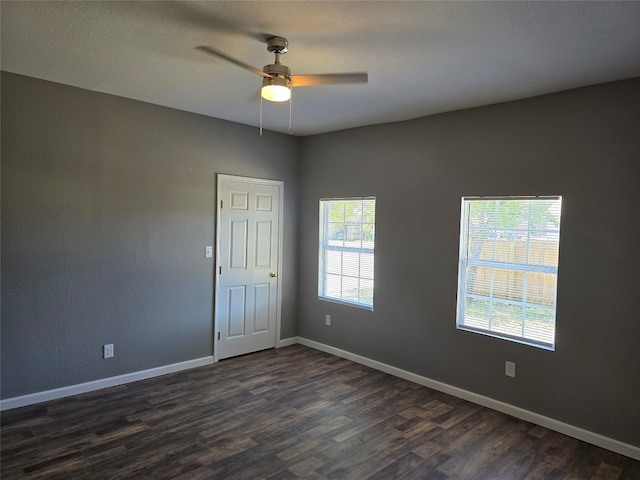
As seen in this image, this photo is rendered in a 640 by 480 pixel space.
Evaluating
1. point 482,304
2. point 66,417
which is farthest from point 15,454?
point 482,304

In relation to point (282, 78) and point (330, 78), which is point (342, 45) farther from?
point (282, 78)

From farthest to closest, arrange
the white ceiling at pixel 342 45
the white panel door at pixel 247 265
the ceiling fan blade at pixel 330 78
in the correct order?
the white panel door at pixel 247 265
the ceiling fan blade at pixel 330 78
the white ceiling at pixel 342 45

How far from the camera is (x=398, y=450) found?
A: 2.90m

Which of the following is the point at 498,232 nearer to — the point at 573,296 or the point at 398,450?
the point at 573,296

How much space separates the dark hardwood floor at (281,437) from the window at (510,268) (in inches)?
29.8

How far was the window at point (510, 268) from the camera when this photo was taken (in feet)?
10.9

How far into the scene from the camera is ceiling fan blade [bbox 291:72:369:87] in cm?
235

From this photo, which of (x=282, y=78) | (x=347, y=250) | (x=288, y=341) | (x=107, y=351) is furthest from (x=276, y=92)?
(x=288, y=341)

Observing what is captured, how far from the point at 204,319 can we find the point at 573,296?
349 cm

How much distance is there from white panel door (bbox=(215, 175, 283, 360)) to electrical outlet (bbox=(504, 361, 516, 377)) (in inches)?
106

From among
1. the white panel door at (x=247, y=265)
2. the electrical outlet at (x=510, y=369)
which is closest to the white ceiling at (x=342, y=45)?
the white panel door at (x=247, y=265)

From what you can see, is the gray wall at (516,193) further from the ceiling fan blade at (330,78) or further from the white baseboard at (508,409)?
the ceiling fan blade at (330,78)

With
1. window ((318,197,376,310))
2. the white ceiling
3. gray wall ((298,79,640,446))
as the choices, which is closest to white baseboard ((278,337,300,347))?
gray wall ((298,79,640,446))

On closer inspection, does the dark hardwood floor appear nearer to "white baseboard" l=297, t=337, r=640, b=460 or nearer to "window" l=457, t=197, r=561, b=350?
"white baseboard" l=297, t=337, r=640, b=460
